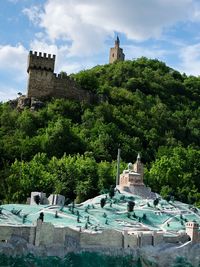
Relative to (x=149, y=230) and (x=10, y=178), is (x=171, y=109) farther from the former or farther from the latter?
(x=149, y=230)

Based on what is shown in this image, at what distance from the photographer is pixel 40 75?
72188 mm

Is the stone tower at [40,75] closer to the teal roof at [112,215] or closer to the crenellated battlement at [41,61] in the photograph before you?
the crenellated battlement at [41,61]

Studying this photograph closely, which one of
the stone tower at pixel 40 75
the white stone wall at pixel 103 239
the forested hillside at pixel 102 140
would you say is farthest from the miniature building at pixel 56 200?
the stone tower at pixel 40 75

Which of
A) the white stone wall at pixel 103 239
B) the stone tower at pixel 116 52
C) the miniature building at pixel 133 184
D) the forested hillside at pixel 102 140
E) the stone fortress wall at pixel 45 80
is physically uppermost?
the stone tower at pixel 116 52

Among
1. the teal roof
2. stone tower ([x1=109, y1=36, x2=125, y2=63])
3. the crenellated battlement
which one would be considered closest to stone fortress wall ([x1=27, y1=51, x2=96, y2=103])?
the crenellated battlement

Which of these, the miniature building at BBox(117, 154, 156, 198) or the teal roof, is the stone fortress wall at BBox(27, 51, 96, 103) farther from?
the teal roof

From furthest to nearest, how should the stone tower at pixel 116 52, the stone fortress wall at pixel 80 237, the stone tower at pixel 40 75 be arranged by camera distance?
1. the stone tower at pixel 116 52
2. the stone tower at pixel 40 75
3. the stone fortress wall at pixel 80 237

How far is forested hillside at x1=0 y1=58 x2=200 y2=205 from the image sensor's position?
172 ft

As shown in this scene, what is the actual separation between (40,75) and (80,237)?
45823 millimetres

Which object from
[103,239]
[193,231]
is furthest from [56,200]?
[193,231]

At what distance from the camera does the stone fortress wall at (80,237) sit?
2688 cm

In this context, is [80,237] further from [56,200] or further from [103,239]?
[56,200]

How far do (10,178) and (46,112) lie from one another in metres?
18.8

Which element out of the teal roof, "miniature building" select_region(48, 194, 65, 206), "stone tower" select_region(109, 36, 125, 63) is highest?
"stone tower" select_region(109, 36, 125, 63)
